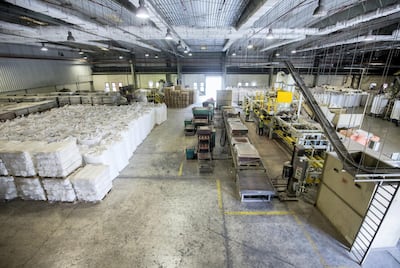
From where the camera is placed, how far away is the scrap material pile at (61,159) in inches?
204

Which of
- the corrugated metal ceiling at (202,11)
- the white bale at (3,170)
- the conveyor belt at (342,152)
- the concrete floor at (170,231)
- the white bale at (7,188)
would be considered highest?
the corrugated metal ceiling at (202,11)

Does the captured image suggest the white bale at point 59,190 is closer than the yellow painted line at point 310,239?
Result: No

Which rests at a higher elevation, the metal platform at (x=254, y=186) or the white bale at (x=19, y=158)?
the white bale at (x=19, y=158)

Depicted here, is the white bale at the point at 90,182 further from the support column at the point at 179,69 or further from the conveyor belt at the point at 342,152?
the support column at the point at 179,69

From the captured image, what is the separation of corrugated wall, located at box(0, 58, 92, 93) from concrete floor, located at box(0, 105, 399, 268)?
611 inches

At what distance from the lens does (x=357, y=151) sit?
4.73 m

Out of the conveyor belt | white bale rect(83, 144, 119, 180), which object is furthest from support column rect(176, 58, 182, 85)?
white bale rect(83, 144, 119, 180)

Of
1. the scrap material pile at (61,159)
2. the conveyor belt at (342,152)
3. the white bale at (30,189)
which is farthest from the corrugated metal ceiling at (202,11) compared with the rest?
the white bale at (30,189)

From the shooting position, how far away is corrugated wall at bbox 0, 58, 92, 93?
594 inches

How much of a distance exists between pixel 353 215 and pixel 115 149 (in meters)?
7.18

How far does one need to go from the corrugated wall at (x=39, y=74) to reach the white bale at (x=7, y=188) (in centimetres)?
1442

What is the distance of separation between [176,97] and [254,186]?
15148 millimetres

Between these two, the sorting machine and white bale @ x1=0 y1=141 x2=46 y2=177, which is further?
the sorting machine

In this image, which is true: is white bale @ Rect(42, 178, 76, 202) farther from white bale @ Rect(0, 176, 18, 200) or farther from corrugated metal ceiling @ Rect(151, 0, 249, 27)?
corrugated metal ceiling @ Rect(151, 0, 249, 27)
